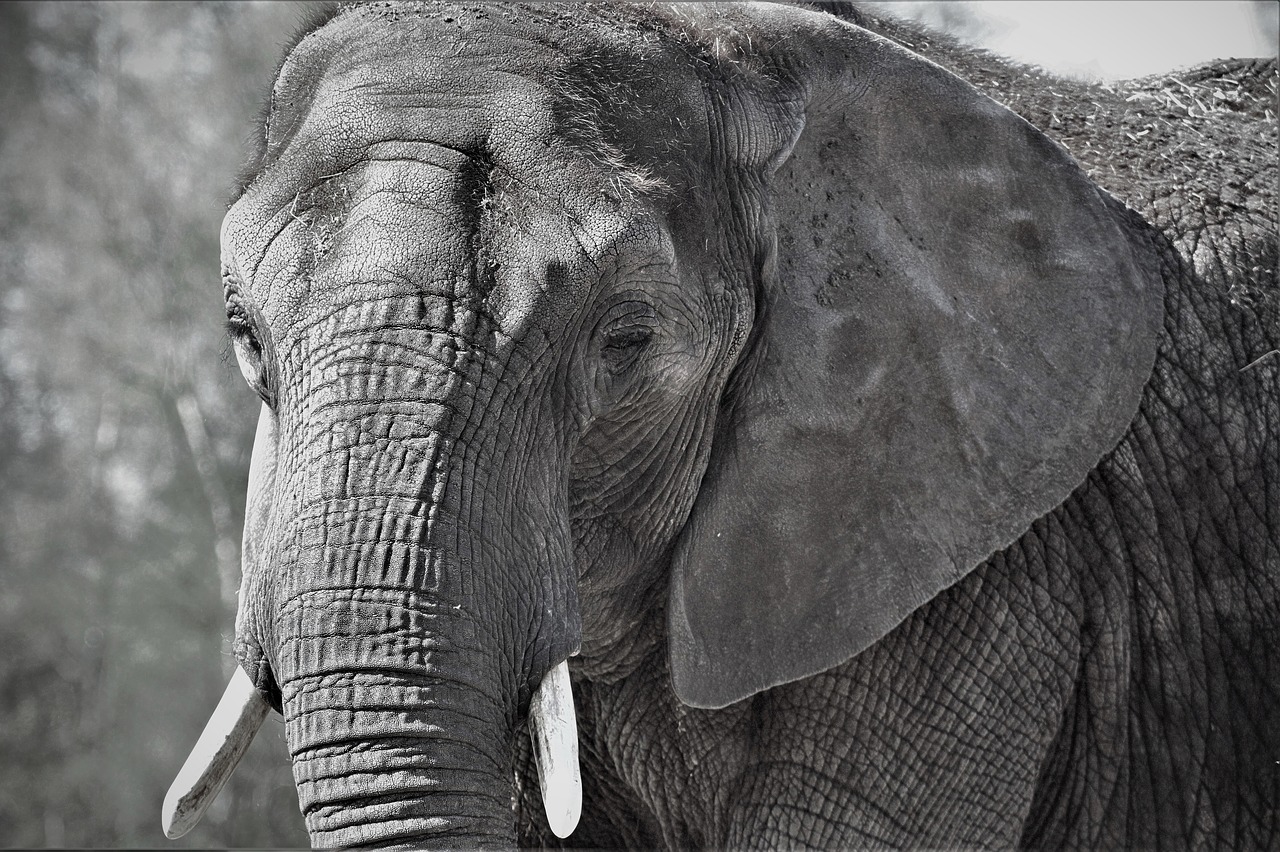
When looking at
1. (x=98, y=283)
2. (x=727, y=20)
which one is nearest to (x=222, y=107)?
(x=98, y=283)

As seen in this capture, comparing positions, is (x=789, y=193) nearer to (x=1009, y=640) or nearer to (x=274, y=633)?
(x=1009, y=640)

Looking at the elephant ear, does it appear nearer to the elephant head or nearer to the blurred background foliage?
the elephant head

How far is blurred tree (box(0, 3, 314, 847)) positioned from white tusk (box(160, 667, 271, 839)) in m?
9.09

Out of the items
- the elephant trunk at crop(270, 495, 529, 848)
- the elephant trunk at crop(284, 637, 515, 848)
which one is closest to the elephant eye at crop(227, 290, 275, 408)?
the elephant trunk at crop(270, 495, 529, 848)

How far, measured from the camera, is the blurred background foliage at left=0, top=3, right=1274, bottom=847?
11227 mm

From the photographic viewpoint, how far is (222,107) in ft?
37.2

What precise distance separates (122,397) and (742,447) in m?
10.6

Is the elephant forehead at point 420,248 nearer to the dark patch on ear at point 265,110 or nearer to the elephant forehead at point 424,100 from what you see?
the elephant forehead at point 424,100

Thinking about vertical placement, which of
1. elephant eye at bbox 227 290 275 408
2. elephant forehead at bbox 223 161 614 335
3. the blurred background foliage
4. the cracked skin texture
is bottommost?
the blurred background foliage

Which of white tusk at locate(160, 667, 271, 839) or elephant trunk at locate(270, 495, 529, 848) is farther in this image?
white tusk at locate(160, 667, 271, 839)

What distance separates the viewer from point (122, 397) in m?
11.8

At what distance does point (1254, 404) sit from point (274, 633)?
2.19m

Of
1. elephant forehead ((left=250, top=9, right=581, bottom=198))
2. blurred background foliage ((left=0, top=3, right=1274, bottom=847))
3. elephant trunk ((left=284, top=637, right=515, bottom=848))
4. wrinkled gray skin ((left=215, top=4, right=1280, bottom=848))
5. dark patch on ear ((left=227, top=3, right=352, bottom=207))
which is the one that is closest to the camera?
elephant trunk ((left=284, top=637, right=515, bottom=848))

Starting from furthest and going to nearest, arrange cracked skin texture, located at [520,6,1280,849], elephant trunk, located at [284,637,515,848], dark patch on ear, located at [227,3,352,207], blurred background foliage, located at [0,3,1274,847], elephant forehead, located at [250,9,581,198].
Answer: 1. blurred background foliage, located at [0,3,1274,847]
2. cracked skin texture, located at [520,6,1280,849]
3. dark patch on ear, located at [227,3,352,207]
4. elephant forehead, located at [250,9,581,198]
5. elephant trunk, located at [284,637,515,848]
